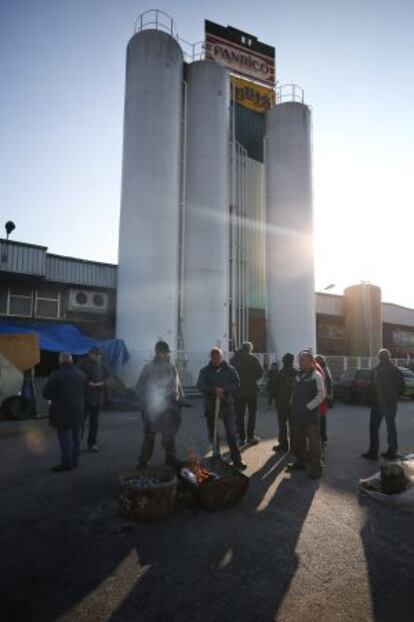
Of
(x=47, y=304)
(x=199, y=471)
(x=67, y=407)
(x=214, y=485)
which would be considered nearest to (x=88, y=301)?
(x=47, y=304)

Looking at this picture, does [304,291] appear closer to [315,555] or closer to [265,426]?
[265,426]

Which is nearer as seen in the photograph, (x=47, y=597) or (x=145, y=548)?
(x=47, y=597)

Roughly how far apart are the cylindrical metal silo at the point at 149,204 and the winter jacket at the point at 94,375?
10.5 meters

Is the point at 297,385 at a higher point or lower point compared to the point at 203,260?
lower

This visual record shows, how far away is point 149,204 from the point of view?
2031cm

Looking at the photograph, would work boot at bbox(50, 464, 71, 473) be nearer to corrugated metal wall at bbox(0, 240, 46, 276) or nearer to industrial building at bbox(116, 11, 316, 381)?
industrial building at bbox(116, 11, 316, 381)

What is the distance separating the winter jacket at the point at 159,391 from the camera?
6566mm

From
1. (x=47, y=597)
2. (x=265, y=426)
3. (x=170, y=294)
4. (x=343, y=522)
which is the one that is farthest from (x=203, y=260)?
(x=47, y=597)

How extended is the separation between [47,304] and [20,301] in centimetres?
120

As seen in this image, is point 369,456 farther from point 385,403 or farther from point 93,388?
point 93,388

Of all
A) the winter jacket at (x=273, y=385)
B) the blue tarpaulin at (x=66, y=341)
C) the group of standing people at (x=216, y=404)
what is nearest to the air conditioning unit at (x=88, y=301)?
the blue tarpaulin at (x=66, y=341)

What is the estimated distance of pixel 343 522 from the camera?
16.2ft

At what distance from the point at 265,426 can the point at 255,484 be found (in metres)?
5.69

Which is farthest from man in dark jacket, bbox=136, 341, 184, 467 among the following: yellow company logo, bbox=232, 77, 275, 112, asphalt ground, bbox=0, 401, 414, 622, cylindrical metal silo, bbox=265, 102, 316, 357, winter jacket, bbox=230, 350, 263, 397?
yellow company logo, bbox=232, 77, 275, 112
